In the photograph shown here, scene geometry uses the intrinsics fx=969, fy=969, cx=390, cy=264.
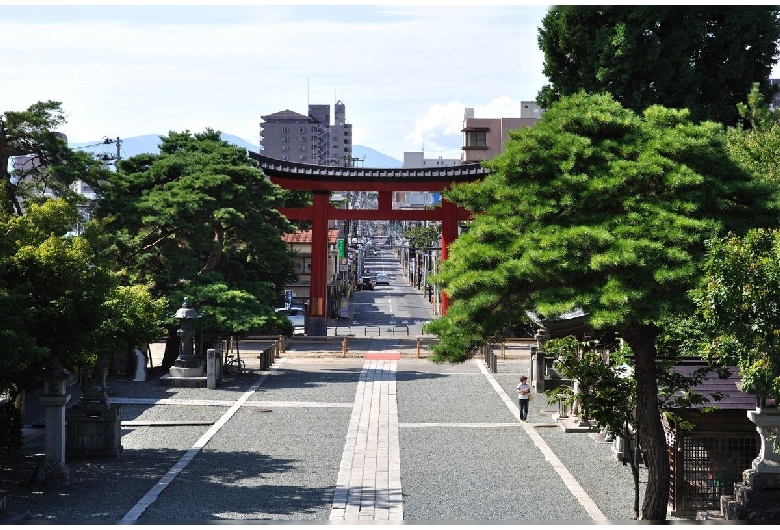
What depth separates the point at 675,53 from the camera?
39062mm

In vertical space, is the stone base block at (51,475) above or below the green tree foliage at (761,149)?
below

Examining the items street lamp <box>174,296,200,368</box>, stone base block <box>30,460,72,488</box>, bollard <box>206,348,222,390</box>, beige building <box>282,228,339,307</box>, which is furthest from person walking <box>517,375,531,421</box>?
beige building <box>282,228,339,307</box>

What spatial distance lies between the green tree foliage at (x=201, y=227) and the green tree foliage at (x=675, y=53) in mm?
14291

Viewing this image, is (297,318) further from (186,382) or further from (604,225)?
(604,225)

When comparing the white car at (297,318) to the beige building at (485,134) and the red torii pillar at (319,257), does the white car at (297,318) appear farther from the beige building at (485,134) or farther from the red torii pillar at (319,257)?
the beige building at (485,134)

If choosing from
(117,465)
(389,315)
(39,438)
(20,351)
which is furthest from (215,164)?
(389,315)

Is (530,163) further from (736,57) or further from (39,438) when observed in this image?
(736,57)

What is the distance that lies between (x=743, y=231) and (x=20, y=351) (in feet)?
37.9

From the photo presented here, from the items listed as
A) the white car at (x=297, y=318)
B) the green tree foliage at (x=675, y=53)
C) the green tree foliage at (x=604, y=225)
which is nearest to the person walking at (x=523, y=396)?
the green tree foliage at (x=604, y=225)

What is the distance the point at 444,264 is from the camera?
15086mm

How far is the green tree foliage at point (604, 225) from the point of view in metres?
13.5

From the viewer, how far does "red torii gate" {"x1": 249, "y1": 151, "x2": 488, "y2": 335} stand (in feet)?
173

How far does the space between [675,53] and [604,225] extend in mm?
27691

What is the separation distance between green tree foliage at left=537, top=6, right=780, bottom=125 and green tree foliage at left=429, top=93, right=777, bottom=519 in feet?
81.2
